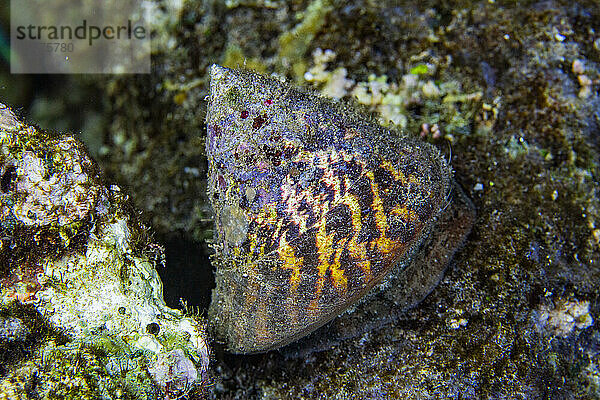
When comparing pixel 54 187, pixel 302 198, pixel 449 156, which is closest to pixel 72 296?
pixel 54 187

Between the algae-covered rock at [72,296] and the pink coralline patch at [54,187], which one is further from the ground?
the pink coralline patch at [54,187]

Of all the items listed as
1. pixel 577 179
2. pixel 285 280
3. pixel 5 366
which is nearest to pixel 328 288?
pixel 285 280

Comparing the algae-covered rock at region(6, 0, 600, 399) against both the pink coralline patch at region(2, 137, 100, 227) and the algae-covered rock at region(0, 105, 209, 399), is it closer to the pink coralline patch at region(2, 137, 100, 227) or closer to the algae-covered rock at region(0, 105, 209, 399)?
the algae-covered rock at region(0, 105, 209, 399)

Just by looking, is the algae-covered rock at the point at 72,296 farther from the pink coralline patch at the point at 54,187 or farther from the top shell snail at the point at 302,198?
the top shell snail at the point at 302,198

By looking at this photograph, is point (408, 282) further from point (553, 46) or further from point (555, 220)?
point (553, 46)

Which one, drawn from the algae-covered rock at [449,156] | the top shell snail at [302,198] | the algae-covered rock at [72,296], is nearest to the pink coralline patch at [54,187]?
the algae-covered rock at [72,296]

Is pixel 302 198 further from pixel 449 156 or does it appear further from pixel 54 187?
pixel 449 156

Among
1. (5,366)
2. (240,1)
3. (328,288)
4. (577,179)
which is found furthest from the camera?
(240,1)
